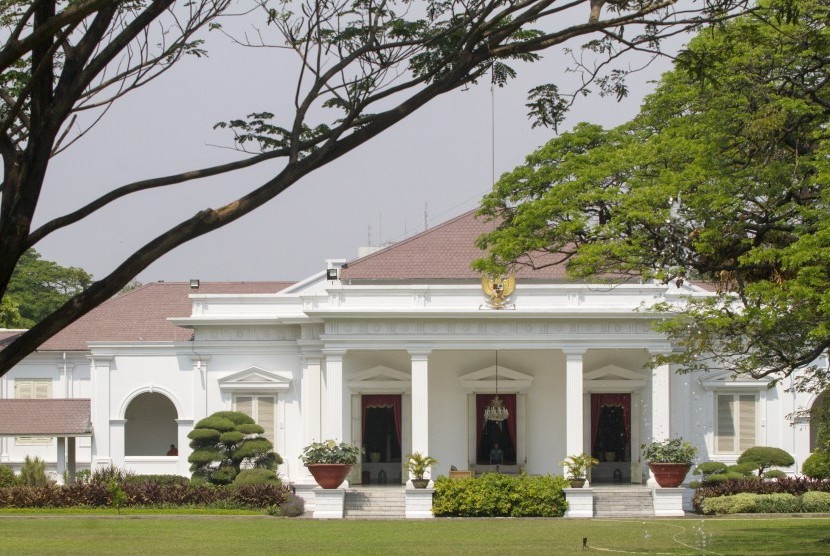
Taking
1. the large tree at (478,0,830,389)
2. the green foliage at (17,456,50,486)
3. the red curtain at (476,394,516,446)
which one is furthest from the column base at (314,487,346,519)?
the large tree at (478,0,830,389)

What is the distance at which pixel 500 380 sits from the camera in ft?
120

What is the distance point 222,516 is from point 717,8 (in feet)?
71.9

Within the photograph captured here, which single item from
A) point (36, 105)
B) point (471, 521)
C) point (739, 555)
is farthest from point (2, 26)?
point (471, 521)

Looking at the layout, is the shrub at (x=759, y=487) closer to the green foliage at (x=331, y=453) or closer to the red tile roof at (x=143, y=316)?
the green foliage at (x=331, y=453)

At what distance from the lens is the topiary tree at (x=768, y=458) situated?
35.3 metres

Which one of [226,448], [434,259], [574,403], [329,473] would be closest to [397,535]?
[329,473]

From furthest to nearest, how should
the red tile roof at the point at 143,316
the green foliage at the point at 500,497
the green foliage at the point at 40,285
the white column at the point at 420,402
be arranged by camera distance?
the green foliage at the point at 40,285
the red tile roof at the point at 143,316
the white column at the point at 420,402
the green foliage at the point at 500,497

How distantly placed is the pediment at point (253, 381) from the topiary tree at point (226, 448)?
1.76m

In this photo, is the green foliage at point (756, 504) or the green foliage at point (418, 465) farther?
the green foliage at point (418, 465)

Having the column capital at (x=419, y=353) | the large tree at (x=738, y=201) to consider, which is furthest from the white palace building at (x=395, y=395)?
the large tree at (x=738, y=201)

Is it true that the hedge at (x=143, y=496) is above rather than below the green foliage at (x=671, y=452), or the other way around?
below

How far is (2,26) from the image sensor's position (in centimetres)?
1037

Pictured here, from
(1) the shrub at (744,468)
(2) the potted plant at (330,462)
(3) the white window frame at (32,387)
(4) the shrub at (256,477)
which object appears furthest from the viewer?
(3) the white window frame at (32,387)

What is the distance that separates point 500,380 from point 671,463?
225 inches
